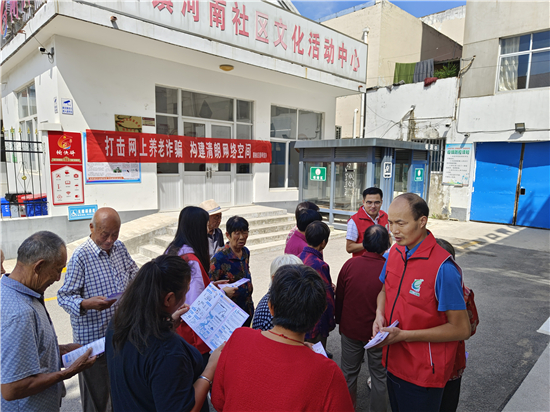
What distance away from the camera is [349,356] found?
8.75 feet

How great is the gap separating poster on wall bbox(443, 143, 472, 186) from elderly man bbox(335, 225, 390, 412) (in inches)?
412

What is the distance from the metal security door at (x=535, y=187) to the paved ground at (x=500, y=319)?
181 centimetres

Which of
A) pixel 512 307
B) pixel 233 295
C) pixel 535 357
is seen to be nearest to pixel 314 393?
pixel 233 295

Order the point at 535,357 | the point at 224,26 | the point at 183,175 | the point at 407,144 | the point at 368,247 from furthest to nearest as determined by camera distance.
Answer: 1. the point at 407,144
2. the point at 183,175
3. the point at 224,26
4. the point at 535,357
5. the point at 368,247

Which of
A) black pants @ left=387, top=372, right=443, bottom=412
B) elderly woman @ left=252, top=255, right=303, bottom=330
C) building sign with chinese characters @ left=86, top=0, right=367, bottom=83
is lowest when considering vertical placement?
black pants @ left=387, top=372, right=443, bottom=412

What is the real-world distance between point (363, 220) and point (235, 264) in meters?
1.85

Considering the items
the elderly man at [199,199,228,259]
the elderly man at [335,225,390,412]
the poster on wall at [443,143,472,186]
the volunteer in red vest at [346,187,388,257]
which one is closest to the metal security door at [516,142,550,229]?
the poster on wall at [443,143,472,186]

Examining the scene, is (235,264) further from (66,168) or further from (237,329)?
(66,168)

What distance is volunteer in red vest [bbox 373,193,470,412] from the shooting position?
1773mm

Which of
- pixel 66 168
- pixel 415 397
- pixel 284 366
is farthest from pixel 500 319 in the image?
pixel 66 168

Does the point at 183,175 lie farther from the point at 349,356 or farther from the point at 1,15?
the point at 349,356

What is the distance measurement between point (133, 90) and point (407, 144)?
720 centimetres

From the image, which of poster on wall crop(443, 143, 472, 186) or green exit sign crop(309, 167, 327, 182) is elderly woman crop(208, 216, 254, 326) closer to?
green exit sign crop(309, 167, 327, 182)

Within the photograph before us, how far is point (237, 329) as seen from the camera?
1390mm
